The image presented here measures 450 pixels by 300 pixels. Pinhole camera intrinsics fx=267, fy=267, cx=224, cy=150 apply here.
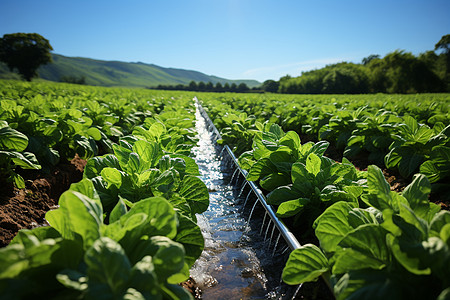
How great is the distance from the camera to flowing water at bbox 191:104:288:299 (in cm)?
190

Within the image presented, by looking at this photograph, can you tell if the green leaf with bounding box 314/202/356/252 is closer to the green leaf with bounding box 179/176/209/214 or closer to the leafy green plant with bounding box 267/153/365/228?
the leafy green plant with bounding box 267/153/365/228

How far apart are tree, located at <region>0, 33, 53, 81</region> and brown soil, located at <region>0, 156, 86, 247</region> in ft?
179

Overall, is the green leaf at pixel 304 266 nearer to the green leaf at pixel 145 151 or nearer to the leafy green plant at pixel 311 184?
the leafy green plant at pixel 311 184

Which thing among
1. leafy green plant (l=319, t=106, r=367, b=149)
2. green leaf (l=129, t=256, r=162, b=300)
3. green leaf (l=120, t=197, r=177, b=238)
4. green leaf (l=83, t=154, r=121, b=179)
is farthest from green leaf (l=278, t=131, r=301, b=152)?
leafy green plant (l=319, t=106, r=367, b=149)

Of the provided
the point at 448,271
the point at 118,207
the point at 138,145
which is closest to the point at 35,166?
the point at 138,145

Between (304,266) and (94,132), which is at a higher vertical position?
(94,132)

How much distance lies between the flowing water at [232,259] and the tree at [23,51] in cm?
5589

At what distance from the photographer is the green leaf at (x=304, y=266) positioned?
1277 millimetres

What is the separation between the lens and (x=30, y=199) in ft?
8.84

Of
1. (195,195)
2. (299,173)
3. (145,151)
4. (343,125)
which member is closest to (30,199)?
(145,151)

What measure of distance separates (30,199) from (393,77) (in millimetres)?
58892

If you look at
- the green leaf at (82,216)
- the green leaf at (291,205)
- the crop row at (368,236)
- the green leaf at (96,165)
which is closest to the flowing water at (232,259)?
the crop row at (368,236)

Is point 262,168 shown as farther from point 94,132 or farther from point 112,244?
point 94,132

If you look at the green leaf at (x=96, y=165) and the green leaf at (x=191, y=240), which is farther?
the green leaf at (x=96, y=165)
